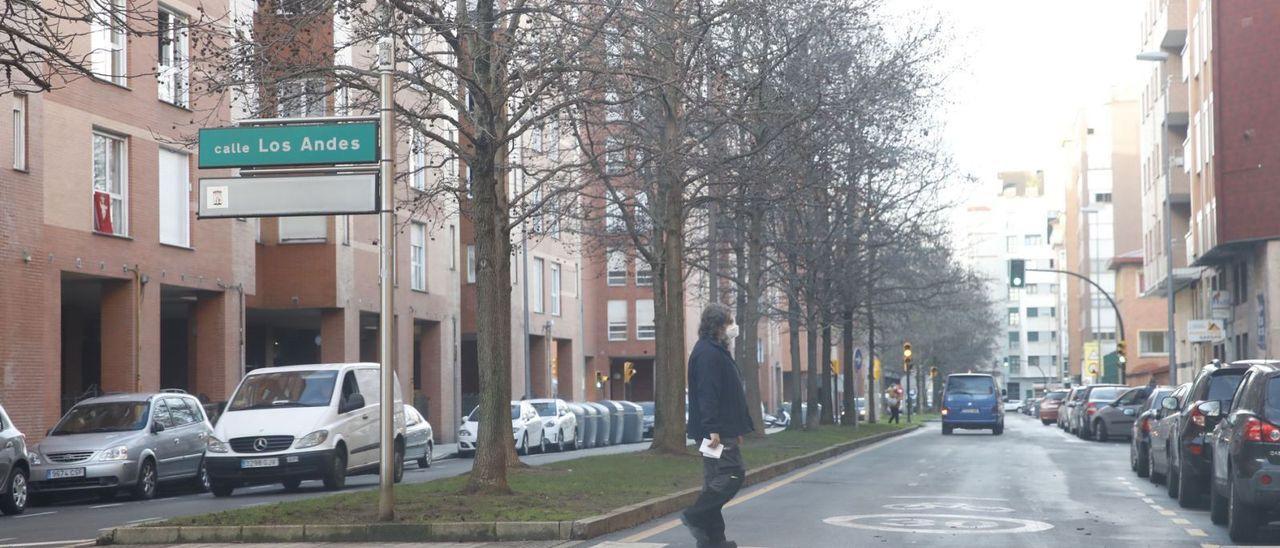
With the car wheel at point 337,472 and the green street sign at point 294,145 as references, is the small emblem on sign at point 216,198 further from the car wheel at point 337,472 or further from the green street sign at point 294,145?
the car wheel at point 337,472

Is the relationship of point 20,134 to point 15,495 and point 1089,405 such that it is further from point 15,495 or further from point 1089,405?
point 1089,405

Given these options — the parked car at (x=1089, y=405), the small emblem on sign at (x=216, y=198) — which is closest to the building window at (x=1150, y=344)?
the parked car at (x=1089, y=405)

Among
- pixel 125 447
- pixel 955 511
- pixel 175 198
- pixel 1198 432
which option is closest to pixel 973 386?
pixel 175 198

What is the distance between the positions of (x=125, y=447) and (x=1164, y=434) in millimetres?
13811

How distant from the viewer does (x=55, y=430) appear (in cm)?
2230

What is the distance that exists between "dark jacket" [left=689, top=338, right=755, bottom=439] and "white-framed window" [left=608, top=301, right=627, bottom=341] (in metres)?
66.1

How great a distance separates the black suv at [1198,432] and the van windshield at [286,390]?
1127cm

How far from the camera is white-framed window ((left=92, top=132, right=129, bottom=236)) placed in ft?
97.3

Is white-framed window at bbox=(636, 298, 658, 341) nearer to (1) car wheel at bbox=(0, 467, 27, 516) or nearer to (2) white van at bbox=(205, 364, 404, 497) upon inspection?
(2) white van at bbox=(205, 364, 404, 497)

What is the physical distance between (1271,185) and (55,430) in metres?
33.0

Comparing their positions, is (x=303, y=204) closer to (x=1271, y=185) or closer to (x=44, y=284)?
(x=44, y=284)

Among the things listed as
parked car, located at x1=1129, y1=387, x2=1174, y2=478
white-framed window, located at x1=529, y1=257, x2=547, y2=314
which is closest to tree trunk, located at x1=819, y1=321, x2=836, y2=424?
white-framed window, located at x1=529, y1=257, x2=547, y2=314

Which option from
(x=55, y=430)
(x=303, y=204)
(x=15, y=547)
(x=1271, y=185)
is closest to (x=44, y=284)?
(x=55, y=430)

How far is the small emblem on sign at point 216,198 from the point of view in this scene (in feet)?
42.1
